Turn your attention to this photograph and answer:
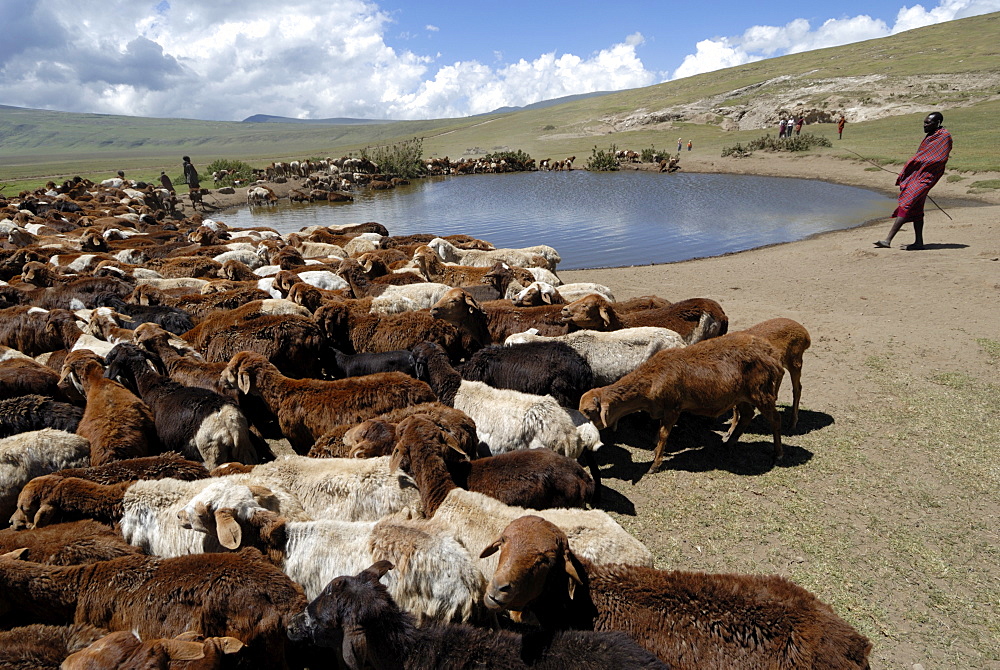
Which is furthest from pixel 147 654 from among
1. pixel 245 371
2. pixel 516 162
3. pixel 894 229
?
pixel 516 162

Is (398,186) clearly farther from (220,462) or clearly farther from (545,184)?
(220,462)

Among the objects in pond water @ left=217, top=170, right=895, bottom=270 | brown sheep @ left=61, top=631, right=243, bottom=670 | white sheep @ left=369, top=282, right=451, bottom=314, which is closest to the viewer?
brown sheep @ left=61, top=631, right=243, bottom=670

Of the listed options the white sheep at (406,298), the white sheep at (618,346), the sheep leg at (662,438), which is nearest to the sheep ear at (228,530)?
the sheep leg at (662,438)

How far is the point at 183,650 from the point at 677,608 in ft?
9.69

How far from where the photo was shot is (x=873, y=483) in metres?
6.02

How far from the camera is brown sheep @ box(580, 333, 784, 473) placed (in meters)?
6.41

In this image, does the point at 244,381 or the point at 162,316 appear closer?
the point at 244,381

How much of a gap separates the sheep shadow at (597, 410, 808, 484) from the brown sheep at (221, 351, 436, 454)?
8.32 ft

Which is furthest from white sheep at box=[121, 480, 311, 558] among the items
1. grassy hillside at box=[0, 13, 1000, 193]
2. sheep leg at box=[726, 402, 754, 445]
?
grassy hillside at box=[0, 13, 1000, 193]

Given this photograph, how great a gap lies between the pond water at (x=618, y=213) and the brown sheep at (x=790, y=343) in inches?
467

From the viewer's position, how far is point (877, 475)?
20.2 feet

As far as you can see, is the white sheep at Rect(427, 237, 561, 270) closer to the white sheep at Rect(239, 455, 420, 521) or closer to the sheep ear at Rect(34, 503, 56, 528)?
the white sheep at Rect(239, 455, 420, 521)

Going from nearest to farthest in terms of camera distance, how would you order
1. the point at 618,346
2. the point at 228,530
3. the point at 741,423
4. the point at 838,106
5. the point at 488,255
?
the point at 228,530 → the point at 741,423 → the point at 618,346 → the point at 488,255 → the point at 838,106

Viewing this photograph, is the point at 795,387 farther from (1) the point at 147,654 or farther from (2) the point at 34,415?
(2) the point at 34,415
